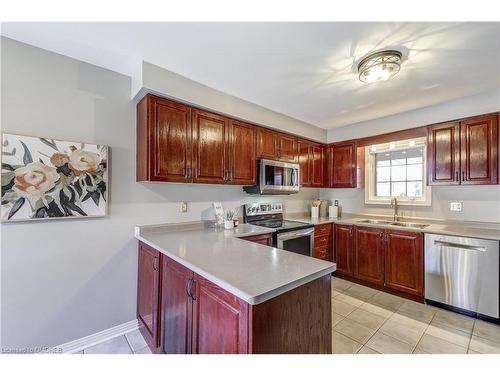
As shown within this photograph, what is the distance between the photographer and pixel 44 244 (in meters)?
1.74

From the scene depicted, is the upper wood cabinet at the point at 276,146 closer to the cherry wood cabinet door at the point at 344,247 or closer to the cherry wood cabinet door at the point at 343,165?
the cherry wood cabinet door at the point at 343,165

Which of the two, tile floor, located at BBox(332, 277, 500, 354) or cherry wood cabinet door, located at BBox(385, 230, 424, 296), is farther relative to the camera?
cherry wood cabinet door, located at BBox(385, 230, 424, 296)

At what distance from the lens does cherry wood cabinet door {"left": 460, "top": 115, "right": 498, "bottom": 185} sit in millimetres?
2363

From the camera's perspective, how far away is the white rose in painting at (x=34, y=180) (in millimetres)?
1615

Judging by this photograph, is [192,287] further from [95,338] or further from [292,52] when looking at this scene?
[292,52]

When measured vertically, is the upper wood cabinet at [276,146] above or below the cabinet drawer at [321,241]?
above

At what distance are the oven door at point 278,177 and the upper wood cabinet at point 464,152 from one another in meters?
1.67

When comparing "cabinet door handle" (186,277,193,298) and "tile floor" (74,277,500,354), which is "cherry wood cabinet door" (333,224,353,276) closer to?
"tile floor" (74,277,500,354)

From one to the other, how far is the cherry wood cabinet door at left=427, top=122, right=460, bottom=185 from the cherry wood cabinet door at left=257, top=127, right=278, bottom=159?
193 centimetres

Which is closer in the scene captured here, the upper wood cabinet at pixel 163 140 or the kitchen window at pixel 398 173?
the upper wood cabinet at pixel 163 140

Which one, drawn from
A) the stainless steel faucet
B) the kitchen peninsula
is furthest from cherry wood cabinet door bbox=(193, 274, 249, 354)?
the stainless steel faucet

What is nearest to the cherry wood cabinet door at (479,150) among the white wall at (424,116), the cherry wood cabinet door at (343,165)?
the white wall at (424,116)

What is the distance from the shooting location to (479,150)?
245 centimetres
